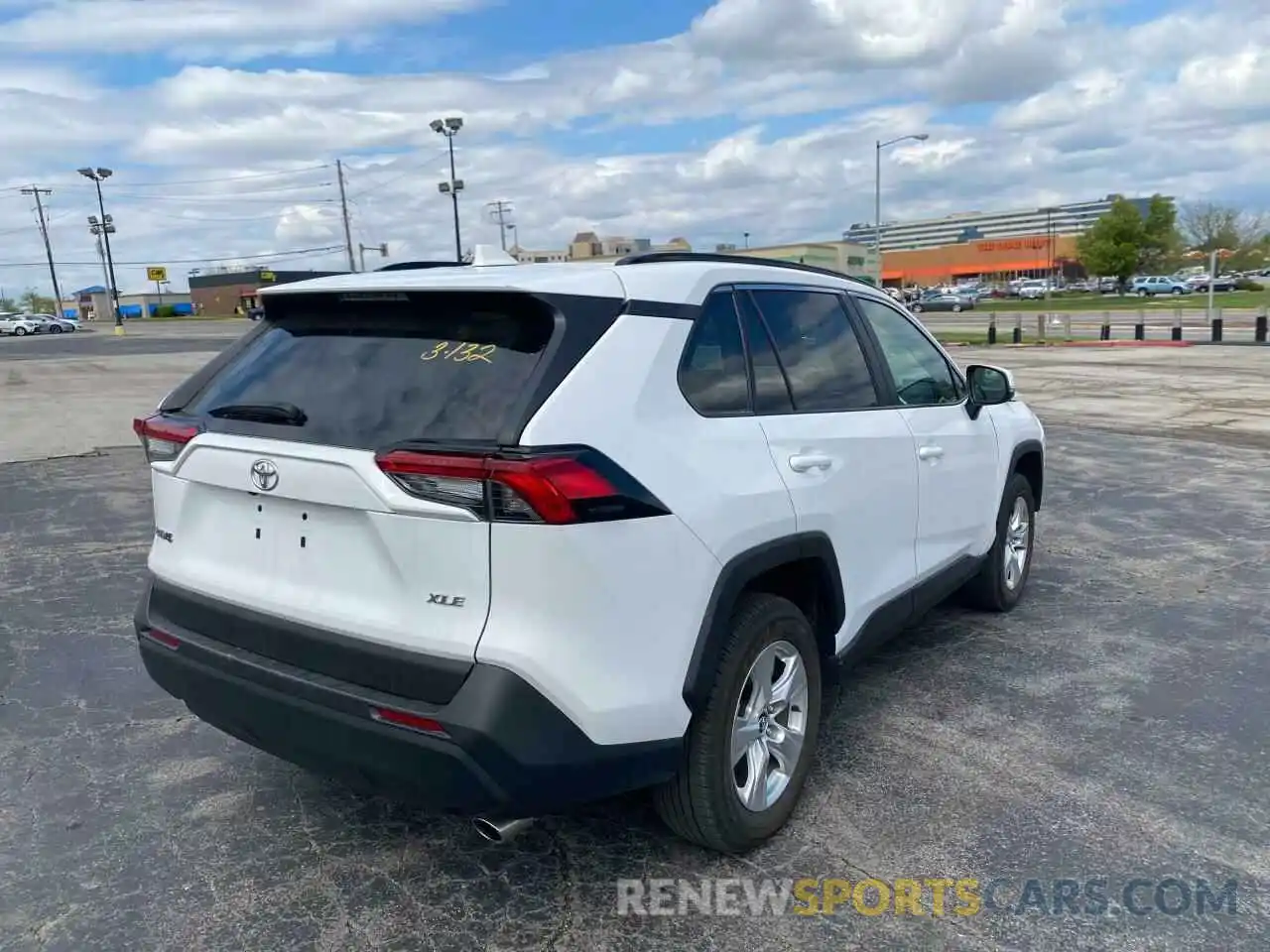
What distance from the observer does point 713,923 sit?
271 cm

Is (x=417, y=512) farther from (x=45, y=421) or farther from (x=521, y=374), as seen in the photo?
(x=45, y=421)

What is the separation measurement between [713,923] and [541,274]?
188 cm

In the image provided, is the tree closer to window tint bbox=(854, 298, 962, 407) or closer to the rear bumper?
window tint bbox=(854, 298, 962, 407)

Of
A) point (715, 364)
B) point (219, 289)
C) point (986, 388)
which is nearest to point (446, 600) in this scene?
point (715, 364)

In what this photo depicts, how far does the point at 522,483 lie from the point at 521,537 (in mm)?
129

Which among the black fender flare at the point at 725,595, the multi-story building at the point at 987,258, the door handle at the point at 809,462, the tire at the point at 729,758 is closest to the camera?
the black fender flare at the point at 725,595

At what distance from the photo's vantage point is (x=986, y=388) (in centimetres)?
465

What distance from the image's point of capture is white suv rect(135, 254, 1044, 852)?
2328 millimetres

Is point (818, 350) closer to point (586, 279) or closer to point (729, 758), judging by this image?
point (586, 279)

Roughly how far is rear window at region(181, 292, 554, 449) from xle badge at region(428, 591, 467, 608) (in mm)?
389

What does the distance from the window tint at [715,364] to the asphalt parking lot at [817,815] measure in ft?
4.66

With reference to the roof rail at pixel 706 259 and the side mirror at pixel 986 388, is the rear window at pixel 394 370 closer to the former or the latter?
the roof rail at pixel 706 259

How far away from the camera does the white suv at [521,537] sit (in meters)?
2.33

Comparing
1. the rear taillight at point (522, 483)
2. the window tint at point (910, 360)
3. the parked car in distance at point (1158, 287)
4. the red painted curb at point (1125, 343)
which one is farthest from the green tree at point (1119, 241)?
the rear taillight at point (522, 483)
